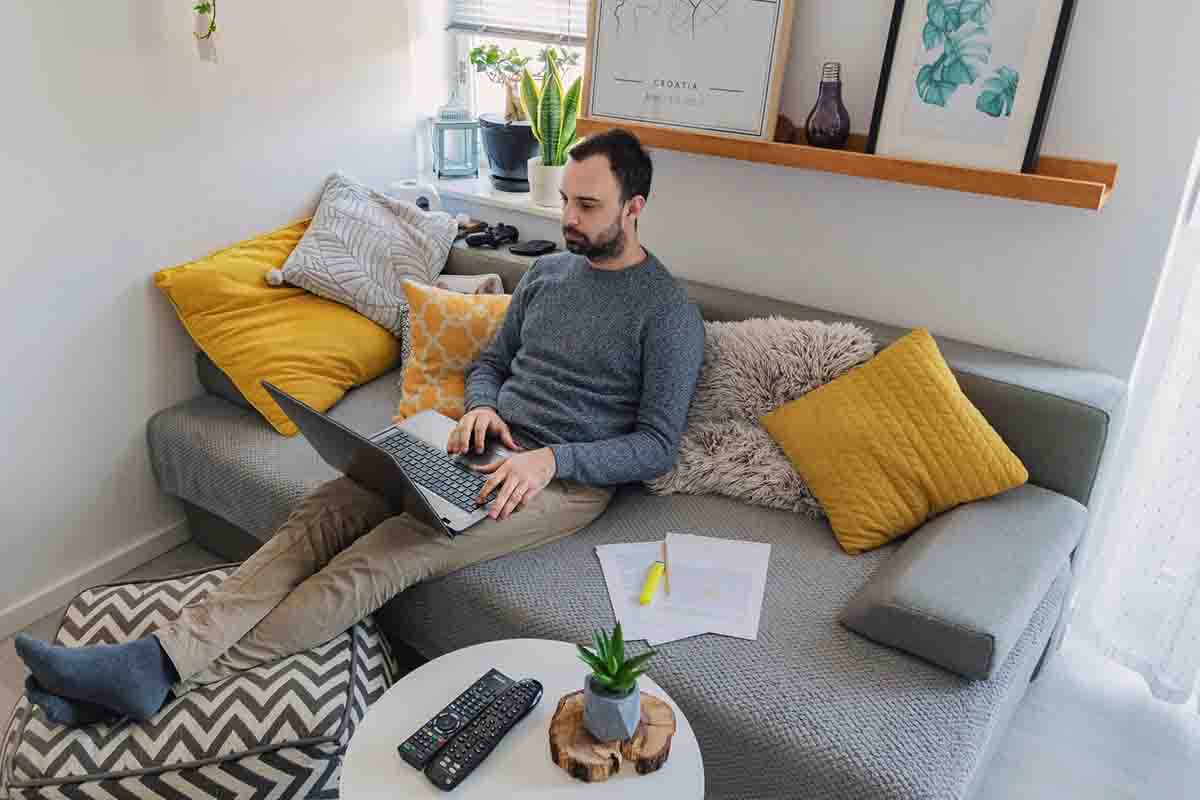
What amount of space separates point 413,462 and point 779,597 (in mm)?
775

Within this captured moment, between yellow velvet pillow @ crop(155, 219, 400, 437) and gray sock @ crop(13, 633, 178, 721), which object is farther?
yellow velvet pillow @ crop(155, 219, 400, 437)

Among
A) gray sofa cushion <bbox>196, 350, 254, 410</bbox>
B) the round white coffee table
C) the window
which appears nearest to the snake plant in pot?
the window

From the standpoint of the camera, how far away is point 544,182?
2.65 m

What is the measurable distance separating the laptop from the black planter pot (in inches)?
44.4

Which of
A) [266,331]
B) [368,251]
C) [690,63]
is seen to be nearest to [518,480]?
[266,331]

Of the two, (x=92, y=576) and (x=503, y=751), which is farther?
(x=92, y=576)

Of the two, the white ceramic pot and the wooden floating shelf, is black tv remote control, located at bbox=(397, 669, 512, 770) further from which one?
the white ceramic pot

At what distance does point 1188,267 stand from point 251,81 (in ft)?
7.23

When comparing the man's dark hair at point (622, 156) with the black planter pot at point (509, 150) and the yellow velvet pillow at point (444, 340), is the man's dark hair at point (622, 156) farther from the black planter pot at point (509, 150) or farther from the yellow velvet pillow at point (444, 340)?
the black planter pot at point (509, 150)

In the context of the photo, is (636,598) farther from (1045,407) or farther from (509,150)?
(509,150)

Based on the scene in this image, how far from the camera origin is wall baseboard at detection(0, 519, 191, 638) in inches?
81.4

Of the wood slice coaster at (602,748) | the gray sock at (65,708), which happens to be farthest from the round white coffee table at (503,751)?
the gray sock at (65,708)

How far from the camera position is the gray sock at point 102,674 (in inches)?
55.6

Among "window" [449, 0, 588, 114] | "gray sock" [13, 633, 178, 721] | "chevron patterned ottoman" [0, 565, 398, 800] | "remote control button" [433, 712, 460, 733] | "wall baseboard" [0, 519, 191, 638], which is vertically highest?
"window" [449, 0, 588, 114]
